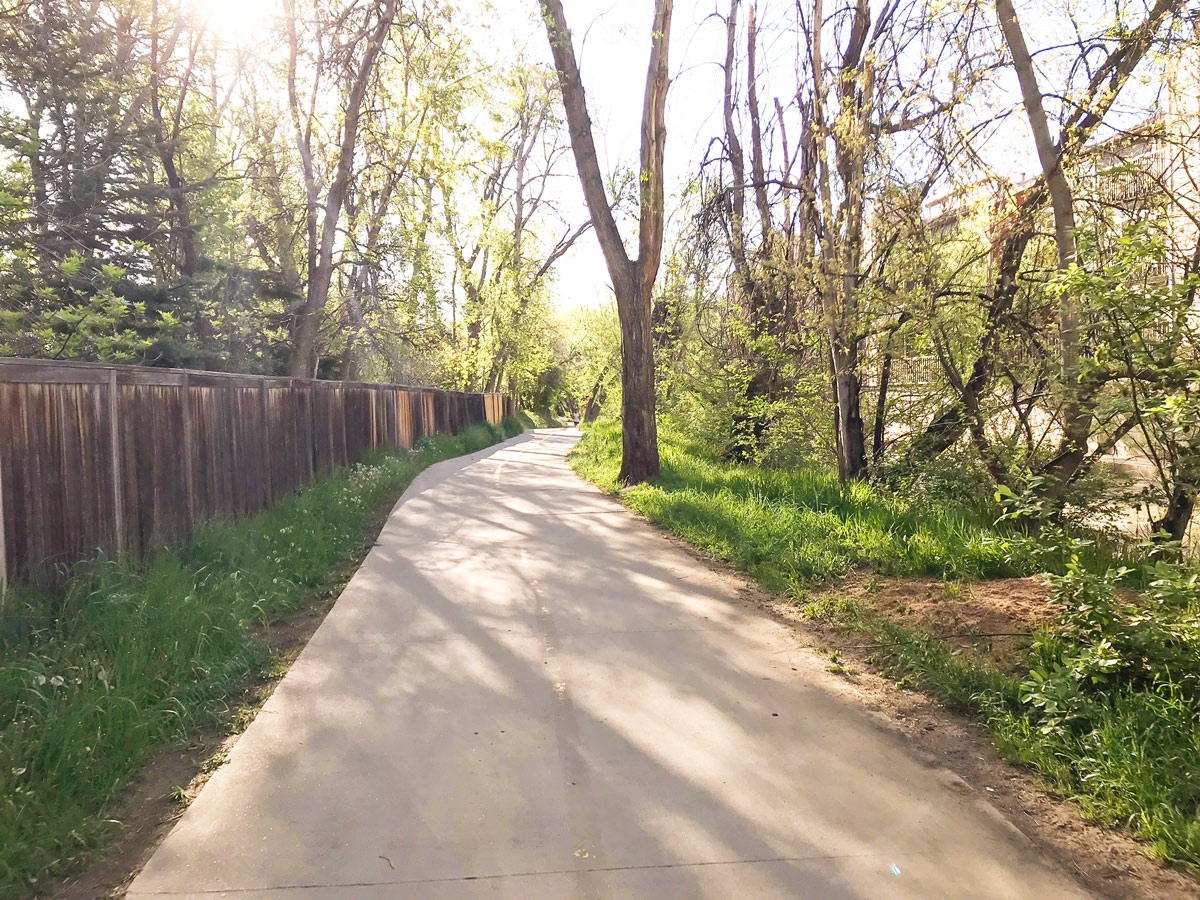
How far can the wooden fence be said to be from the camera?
4984 mm

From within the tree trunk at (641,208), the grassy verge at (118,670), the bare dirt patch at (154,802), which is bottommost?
the bare dirt patch at (154,802)

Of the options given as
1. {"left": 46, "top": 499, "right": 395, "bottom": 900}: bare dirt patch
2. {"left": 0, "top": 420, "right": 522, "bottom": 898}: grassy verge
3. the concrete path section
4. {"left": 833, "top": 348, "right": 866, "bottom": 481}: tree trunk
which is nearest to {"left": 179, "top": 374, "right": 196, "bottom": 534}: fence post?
{"left": 0, "top": 420, "right": 522, "bottom": 898}: grassy verge

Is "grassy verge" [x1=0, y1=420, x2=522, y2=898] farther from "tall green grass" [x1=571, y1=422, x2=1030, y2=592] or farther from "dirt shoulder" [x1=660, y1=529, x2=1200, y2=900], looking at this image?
"tall green grass" [x1=571, y1=422, x2=1030, y2=592]

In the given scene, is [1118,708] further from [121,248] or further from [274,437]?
[121,248]

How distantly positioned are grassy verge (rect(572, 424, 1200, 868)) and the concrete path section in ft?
1.52

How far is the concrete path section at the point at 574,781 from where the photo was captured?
110 inches

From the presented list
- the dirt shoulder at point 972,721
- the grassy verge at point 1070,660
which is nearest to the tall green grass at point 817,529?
the grassy verge at point 1070,660

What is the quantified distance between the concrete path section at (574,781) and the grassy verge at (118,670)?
379 mm

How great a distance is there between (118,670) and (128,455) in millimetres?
2665

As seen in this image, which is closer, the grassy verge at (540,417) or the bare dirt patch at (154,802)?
the bare dirt patch at (154,802)

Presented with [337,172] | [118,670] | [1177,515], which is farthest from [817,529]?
[337,172]

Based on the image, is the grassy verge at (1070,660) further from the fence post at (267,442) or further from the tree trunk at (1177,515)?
the fence post at (267,442)

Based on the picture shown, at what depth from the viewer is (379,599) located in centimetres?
635

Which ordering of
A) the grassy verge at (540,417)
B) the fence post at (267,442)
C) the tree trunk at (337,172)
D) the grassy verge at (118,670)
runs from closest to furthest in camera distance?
the grassy verge at (118,670)
the fence post at (267,442)
the tree trunk at (337,172)
the grassy verge at (540,417)
